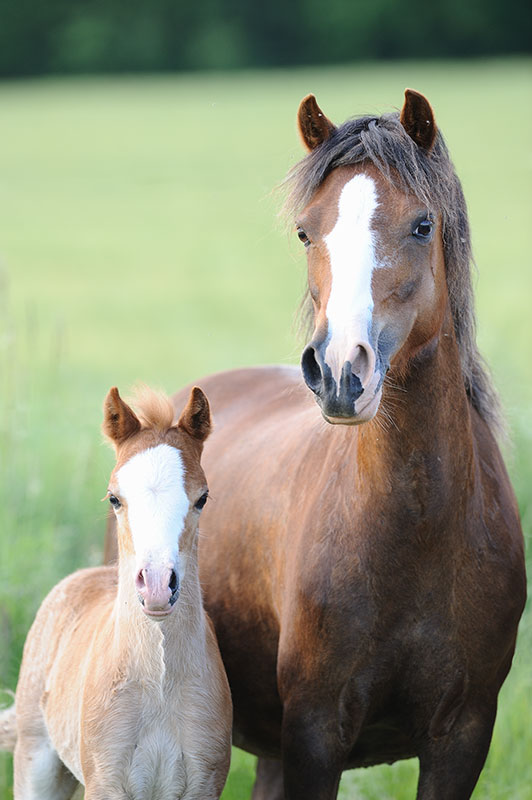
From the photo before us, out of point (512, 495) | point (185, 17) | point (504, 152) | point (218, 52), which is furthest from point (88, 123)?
point (512, 495)

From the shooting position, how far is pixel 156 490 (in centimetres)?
277

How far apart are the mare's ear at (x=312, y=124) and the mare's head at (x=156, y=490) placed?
2.45 feet

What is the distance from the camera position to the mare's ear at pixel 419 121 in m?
2.80

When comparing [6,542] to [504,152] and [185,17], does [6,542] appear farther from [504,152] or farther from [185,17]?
[185,17]

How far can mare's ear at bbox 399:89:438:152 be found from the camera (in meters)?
2.80

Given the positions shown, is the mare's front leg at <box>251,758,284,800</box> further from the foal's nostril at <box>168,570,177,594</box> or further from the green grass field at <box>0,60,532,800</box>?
the foal's nostril at <box>168,570,177,594</box>

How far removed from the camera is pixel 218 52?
39.0 meters

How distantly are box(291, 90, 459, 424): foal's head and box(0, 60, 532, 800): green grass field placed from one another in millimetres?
345

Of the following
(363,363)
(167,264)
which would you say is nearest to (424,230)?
(363,363)

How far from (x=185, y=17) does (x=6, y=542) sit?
4077 centimetres

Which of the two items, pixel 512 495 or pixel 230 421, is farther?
pixel 230 421

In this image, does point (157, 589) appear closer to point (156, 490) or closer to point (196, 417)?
point (156, 490)

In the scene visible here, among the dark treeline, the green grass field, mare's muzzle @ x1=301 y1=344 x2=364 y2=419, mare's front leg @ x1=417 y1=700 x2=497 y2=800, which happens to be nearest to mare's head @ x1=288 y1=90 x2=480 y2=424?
mare's muzzle @ x1=301 y1=344 x2=364 y2=419

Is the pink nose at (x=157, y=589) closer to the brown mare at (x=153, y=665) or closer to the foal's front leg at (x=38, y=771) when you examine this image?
the brown mare at (x=153, y=665)
